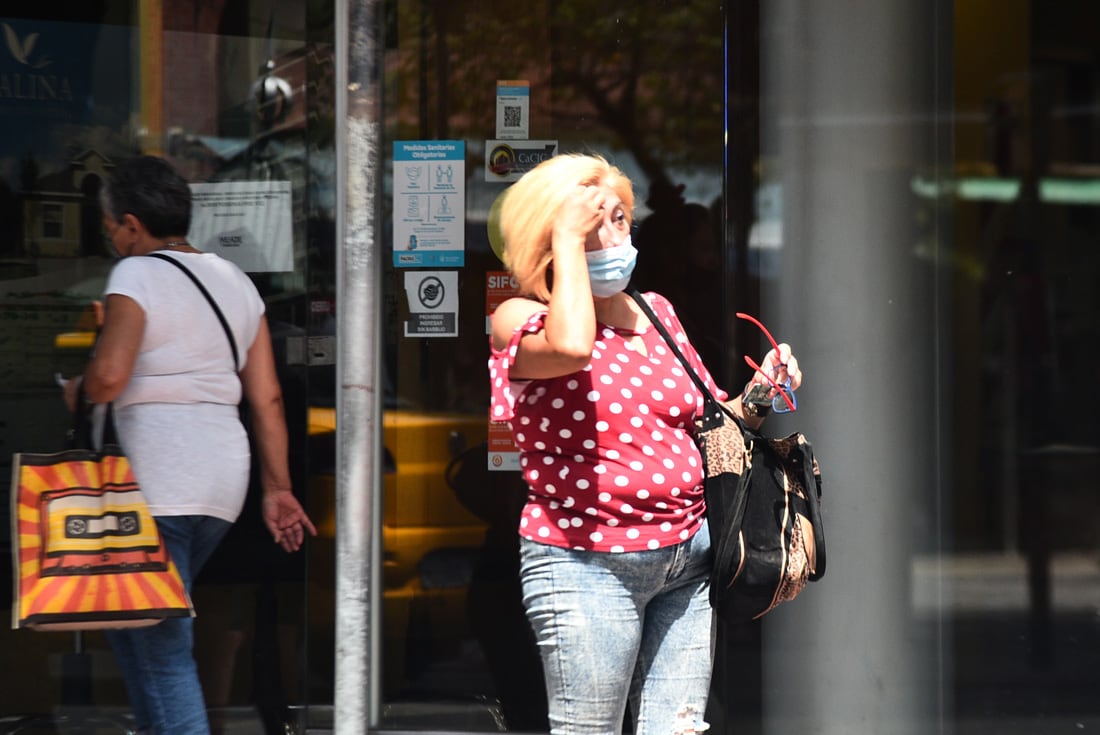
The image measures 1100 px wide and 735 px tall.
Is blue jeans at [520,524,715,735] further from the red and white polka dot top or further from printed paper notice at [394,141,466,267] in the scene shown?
printed paper notice at [394,141,466,267]

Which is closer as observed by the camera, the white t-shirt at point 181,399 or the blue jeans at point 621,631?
the blue jeans at point 621,631

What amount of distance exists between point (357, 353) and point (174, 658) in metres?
1.84

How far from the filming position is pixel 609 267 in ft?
9.50

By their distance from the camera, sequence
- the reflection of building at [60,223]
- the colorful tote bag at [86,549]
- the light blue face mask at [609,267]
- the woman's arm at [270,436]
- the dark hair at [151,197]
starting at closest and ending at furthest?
the light blue face mask at [609,267] < the colorful tote bag at [86,549] < the dark hair at [151,197] < the woman's arm at [270,436] < the reflection of building at [60,223]

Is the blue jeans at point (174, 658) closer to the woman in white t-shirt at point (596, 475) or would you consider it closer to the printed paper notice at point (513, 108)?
the woman in white t-shirt at point (596, 475)

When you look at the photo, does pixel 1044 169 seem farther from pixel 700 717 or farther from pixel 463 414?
pixel 700 717

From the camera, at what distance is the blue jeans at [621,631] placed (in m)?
2.83

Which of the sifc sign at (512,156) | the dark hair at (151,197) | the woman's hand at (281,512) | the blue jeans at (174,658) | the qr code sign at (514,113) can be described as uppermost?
the qr code sign at (514,113)

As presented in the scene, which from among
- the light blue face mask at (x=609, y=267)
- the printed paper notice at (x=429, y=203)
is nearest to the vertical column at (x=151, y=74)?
the printed paper notice at (x=429, y=203)

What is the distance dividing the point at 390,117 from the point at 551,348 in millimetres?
2415

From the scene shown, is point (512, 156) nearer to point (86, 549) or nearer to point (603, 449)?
point (86, 549)

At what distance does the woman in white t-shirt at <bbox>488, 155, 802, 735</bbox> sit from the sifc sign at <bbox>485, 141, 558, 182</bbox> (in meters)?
1.93

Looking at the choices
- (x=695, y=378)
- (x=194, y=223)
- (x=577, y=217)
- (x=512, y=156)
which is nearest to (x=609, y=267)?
(x=577, y=217)

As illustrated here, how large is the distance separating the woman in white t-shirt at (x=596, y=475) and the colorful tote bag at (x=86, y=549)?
1.20m
